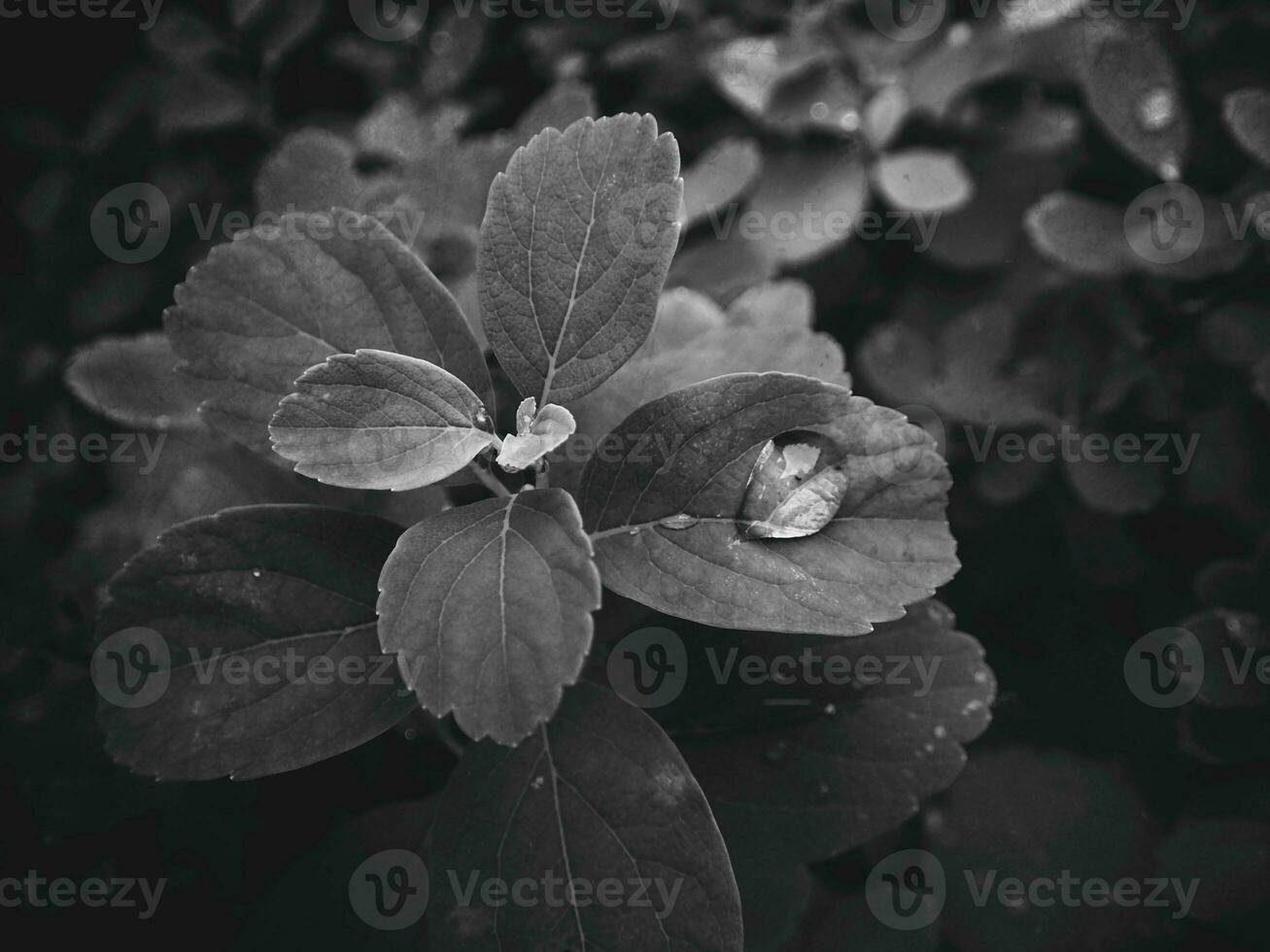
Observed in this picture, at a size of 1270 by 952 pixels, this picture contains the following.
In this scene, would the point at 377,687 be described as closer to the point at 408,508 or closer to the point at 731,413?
the point at 408,508

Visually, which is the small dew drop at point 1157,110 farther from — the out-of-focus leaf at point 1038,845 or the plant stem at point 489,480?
the plant stem at point 489,480

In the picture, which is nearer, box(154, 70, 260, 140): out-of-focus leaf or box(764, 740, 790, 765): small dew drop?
box(764, 740, 790, 765): small dew drop

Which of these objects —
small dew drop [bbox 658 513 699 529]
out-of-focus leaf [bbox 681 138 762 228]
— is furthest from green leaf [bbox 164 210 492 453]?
out-of-focus leaf [bbox 681 138 762 228]

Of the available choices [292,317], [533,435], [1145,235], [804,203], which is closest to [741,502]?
[533,435]

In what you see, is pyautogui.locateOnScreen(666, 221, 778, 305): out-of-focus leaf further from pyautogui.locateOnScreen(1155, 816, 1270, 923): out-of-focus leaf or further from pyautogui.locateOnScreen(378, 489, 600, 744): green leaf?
pyautogui.locateOnScreen(1155, 816, 1270, 923): out-of-focus leaf

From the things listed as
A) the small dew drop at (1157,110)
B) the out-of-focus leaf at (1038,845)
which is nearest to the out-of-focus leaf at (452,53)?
the small dew drop at (1157,110)

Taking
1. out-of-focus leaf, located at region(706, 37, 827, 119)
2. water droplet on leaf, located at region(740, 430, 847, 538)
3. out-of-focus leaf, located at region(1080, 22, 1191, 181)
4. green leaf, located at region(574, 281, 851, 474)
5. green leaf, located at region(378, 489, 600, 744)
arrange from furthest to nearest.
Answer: out-of-focus leaf, located at region(706, 37, 827, 119) < out-of-focus leaf, located at region(1080, 22, 1191, 181) < green leaf, located at region(574, 281, 851, 474) < water droplet on leaf, located at region(740, 430, 847, 538) < green leaf, located at region(378, 489, 600, 744)
